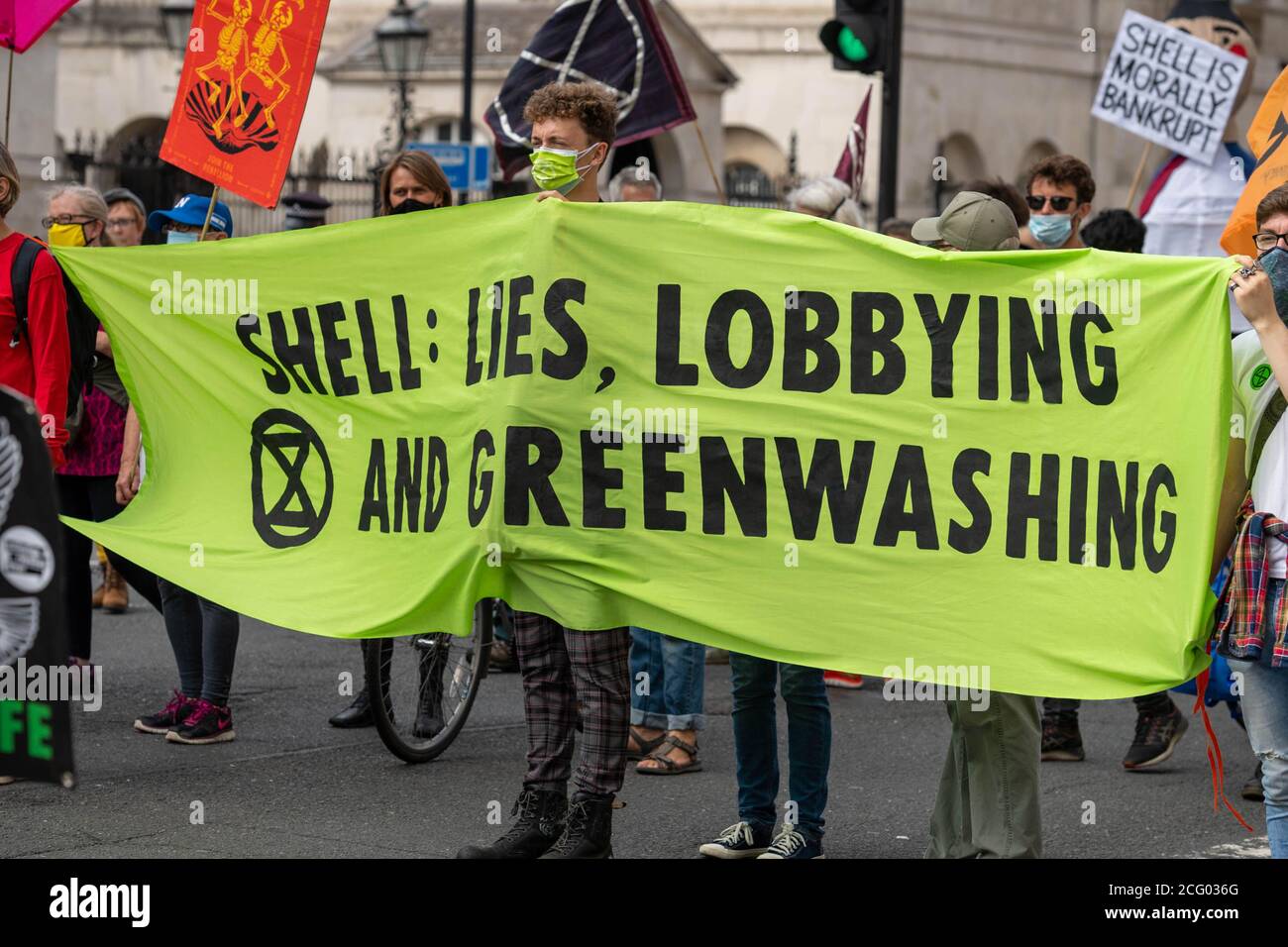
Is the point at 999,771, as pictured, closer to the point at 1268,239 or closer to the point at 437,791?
the point at 1268,239

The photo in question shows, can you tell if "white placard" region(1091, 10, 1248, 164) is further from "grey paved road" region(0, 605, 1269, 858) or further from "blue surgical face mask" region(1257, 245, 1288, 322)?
"blue surgical face mask" region(1257, 245, 1288, 322)

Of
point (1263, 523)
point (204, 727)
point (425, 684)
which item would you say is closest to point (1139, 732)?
point (425, 684)

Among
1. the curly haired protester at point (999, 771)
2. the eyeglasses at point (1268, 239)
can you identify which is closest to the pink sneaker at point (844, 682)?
the curly haired protester at point (999, 771)

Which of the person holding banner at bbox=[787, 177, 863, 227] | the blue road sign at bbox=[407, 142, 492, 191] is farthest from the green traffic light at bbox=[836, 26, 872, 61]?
the blue road sign at bbox=[407, 142, 492, 191]

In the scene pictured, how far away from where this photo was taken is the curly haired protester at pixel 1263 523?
16.5 ft

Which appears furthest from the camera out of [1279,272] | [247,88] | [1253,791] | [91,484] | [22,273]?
[91,484]

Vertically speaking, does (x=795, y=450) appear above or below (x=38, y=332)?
below

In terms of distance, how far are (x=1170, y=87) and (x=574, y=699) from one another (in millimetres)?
6652

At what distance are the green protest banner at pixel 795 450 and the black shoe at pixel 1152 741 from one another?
2498 mm

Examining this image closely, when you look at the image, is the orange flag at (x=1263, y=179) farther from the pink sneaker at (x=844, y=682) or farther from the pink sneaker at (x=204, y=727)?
the pink sneaker at (x=204, y=727)

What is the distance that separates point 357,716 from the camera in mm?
7949

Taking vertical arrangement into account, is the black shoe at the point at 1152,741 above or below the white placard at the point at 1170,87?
below

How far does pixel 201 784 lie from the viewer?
6820mm
